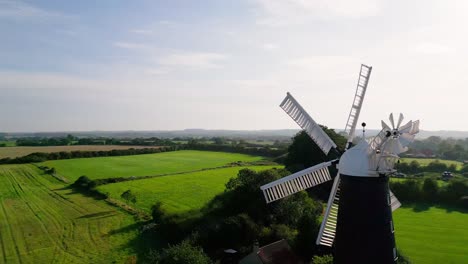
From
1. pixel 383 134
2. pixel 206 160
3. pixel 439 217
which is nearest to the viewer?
pixel 383 134

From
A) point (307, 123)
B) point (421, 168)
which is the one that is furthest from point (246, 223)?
point (421, 168)

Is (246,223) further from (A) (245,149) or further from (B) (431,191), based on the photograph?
(A) (245,149)

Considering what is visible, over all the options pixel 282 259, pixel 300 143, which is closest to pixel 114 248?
pixel 282 259

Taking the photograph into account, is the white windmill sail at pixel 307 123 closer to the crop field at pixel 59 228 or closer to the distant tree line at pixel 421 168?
the crop field at pixel 59 228

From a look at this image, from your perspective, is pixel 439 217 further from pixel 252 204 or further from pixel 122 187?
pixel 122 187

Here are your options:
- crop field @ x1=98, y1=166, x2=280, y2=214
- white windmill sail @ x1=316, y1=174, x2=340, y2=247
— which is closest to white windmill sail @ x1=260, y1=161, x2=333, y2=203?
white windmill sail @ x1=316, y1=174, x2=340, y2=247

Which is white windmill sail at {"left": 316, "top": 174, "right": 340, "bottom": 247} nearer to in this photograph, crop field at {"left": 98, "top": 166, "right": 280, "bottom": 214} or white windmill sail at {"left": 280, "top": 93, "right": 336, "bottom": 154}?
white windmill sail at {"left": 280, "top": 93, "right": 336, "bottom": 154}
